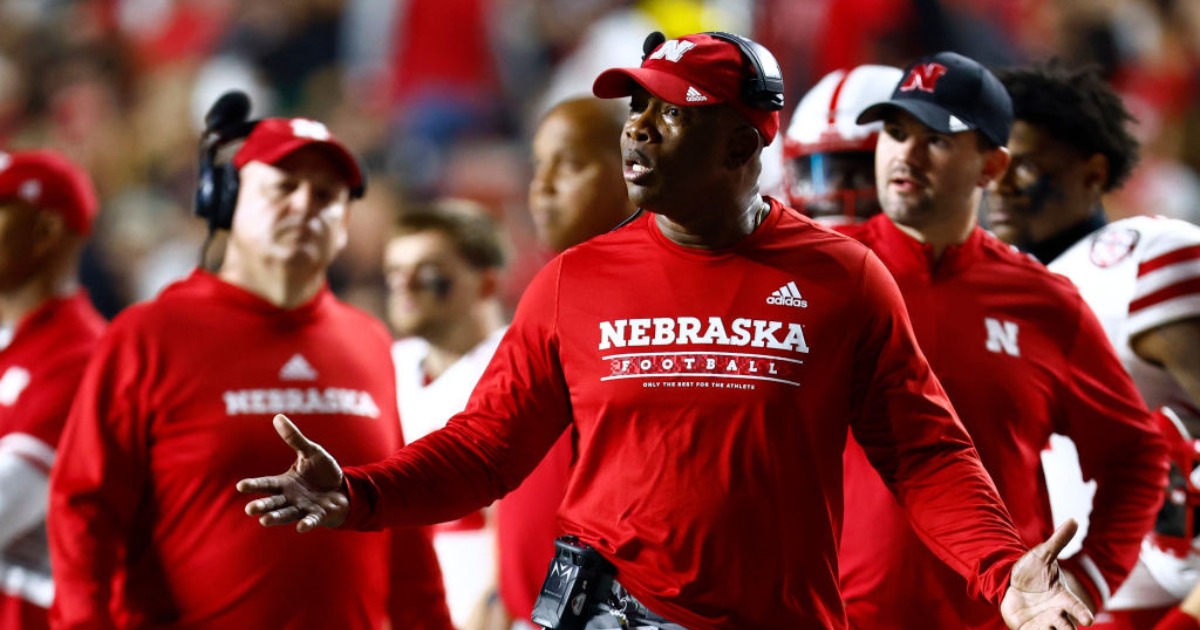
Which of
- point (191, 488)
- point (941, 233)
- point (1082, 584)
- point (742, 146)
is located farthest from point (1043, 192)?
point (191, 488)

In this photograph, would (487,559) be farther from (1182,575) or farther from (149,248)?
(149,248)

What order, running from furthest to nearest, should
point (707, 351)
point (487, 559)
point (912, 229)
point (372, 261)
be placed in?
point (372, 261)
point (487, 559)
point (912, 229)
point (707, 351)

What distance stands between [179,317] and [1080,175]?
8.28 ft

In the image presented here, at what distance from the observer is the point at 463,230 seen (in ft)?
19.8

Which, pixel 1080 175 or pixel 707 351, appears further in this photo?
pixel 1080 175

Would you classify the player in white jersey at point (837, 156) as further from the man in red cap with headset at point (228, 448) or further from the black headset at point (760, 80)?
the man in red cap with headset at point (228, 448)

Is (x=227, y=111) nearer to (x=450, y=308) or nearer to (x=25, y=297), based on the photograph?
(x=25, y=297)

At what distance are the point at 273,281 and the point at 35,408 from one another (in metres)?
Answer: 1.06

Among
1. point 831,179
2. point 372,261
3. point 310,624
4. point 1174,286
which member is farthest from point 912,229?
point 372,261

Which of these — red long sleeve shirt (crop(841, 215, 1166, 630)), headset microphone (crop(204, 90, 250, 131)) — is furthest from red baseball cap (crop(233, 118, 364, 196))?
red long sleeve shirt (crop(841, 215, 1166, 630))

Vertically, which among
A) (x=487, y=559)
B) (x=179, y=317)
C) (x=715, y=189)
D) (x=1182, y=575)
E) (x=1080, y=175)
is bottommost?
(x=487, y=559)

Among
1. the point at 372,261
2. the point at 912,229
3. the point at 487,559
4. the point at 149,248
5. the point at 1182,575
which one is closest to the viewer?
the point at 912,229

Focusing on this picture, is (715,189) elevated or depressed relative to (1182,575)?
elevated

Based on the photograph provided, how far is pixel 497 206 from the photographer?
10.9m
